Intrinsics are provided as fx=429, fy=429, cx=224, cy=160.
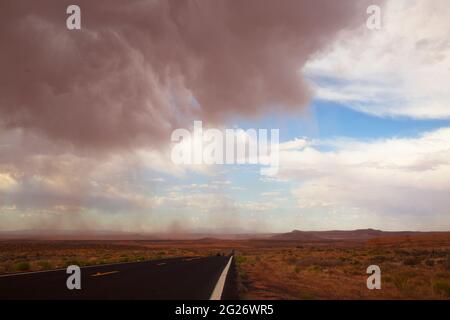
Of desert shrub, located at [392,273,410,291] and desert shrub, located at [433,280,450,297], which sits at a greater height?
desert shrub, located at [433,280,450,297]

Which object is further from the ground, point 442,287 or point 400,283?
point 442,287

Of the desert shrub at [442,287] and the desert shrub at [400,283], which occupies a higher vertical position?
the desert shrub at [442,287]

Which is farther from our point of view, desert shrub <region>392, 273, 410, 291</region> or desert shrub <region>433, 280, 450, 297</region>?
desert shrub <region>392, 273, 410, 291</region>

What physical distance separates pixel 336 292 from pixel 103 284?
8613 mm

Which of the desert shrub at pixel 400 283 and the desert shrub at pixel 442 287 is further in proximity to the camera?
the desert shrub at pixel 400 283

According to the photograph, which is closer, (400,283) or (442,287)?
(442,287)
